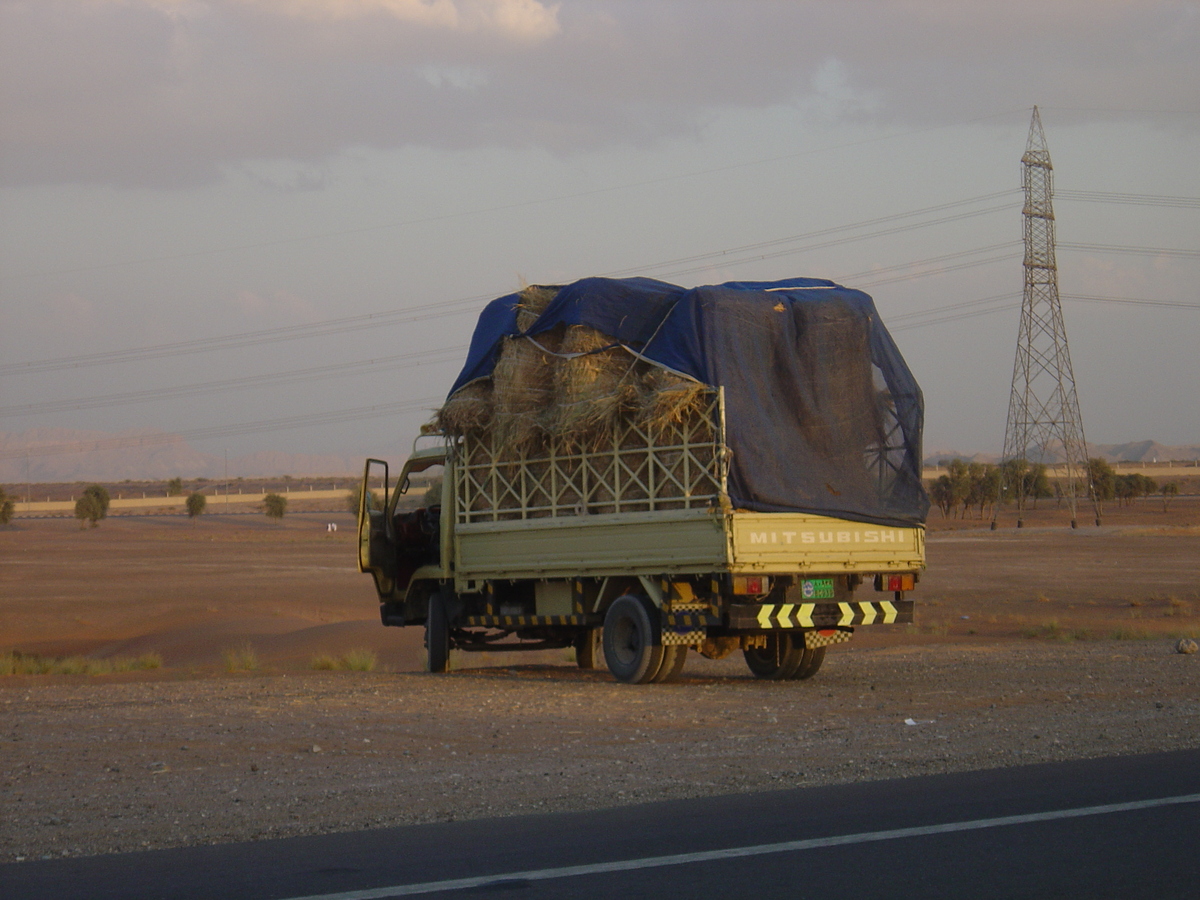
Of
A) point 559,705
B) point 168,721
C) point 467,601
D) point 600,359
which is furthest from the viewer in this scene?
point 467,601

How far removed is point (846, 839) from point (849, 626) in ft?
27.7

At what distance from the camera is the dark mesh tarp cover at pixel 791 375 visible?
14047 millimetres

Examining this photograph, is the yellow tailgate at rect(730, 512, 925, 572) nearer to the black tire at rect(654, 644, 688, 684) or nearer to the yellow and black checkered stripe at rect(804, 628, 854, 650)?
the yellow and black checkered stripe at rect(804, 628, 854, 650)

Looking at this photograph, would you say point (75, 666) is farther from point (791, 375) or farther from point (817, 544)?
point (791, 375)

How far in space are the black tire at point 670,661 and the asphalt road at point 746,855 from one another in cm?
675

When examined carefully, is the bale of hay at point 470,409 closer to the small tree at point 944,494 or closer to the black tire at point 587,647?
the black tire at point 587,647

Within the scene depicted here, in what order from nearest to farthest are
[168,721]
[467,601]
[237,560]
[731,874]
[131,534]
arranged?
[731,874] → [168,721] → [467,601] → [237,560] → [131,534]

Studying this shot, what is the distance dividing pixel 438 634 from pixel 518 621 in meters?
1.56

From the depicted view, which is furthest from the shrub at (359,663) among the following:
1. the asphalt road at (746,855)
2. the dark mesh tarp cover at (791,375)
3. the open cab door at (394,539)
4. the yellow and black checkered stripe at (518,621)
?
the asphalt road at (746,855)

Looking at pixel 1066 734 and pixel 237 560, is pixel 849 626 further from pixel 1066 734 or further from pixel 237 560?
pixel 237 560

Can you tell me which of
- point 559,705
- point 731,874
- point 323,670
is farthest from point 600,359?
point 731,874

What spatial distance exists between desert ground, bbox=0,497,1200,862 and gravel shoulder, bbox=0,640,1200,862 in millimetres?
34

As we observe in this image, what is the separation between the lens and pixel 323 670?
777 inches

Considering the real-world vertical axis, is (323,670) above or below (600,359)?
below
